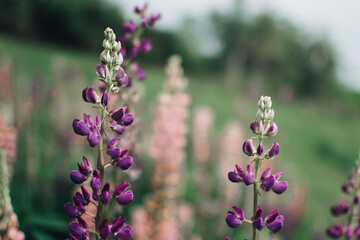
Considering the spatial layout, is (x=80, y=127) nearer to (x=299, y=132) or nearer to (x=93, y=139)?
(x=93, y=139)

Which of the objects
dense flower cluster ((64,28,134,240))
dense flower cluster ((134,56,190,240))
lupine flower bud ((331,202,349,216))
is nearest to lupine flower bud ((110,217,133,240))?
dense flower cluster ((64,28,134,240))

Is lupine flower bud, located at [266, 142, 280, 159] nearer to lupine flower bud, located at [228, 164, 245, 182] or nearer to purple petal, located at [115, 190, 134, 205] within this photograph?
lupine flower bud, located at [228, 164, 245, 182]

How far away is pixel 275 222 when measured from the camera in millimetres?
925

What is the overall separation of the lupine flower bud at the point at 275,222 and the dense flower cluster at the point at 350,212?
1.45 feet

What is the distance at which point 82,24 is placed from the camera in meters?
19.0

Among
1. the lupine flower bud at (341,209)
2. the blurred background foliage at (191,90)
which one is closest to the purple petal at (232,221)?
the blurred background foliage at (191,90)

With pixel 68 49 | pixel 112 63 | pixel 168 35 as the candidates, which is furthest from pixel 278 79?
pixel 112 63

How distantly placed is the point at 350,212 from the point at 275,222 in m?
0.56

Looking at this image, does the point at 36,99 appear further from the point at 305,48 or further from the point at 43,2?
the point at 305,48

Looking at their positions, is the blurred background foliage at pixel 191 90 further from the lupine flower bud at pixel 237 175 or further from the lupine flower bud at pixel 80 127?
the lupine flower bud at pixel 80 127

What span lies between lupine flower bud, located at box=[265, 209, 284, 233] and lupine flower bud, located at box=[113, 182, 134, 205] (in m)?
0.35

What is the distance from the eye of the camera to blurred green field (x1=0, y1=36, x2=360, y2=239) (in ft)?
26.6

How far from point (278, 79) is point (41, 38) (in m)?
24.2

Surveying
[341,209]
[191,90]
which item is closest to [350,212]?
[341,209]
